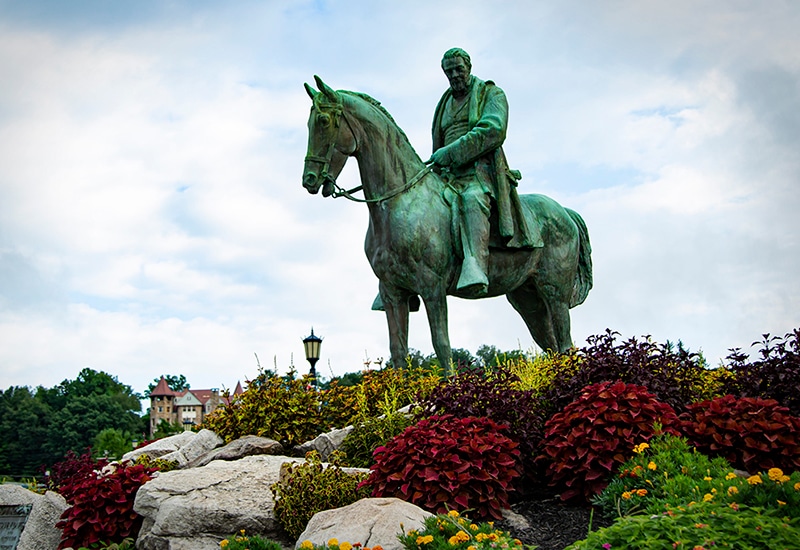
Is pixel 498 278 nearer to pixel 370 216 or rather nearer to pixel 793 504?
pixel 370 216

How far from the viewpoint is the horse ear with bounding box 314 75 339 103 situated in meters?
9.27

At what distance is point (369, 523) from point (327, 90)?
548cm

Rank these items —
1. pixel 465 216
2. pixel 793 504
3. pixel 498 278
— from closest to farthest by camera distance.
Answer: pixel 793 504 < pixel 465 216 < pixel 498 278

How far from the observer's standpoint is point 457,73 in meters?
10.3

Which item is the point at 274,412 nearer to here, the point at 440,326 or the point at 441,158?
the point at 440,326

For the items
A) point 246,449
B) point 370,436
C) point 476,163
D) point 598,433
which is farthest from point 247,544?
point 476,163

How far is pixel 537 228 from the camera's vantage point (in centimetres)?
1066

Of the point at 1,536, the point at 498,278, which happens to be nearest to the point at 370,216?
the point at 498,278

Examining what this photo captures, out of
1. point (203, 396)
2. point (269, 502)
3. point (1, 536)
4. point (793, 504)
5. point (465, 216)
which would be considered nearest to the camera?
point (793, 504)

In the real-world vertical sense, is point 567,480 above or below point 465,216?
below

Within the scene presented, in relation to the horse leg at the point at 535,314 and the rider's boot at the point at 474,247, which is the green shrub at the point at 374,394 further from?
the horse leg at the point at 535,314

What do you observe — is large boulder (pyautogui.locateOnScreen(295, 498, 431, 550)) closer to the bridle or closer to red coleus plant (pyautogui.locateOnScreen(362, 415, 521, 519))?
red coleus plant (pyautogui.locateOnScreen(362, 415, 521, 519))

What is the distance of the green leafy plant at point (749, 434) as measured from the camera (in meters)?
6.46

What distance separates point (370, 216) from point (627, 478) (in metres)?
4.74
